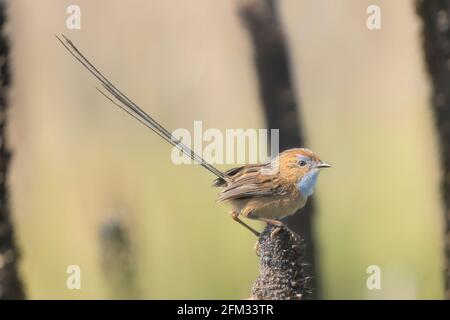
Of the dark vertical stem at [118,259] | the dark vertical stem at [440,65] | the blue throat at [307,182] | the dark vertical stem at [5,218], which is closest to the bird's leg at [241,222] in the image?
the blue throat at [307,182]

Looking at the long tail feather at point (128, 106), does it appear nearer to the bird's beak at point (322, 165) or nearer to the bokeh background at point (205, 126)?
the bokeh background at point (205, 126)

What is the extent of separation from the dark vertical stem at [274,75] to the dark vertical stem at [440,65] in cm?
52

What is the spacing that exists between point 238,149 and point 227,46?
39 centimetres

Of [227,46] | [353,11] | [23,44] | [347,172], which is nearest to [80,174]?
[23,44]

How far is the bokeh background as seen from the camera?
274cm

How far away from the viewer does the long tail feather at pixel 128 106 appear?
274 centimetres

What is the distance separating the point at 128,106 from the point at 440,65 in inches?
46.1

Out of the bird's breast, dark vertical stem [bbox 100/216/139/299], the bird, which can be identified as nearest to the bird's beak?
the bird

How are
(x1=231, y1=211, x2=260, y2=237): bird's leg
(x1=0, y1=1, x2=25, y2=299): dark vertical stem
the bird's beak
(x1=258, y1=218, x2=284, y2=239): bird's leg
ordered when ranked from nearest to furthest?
(x1=258, y1=218, x2=284, y2=239): bird's leg
the bird's beak
(x1=231, y1=211, x2=260, y2=237): bird's leg
(x1=0, y1=1, x2=25, y2=299): dark vertical stem

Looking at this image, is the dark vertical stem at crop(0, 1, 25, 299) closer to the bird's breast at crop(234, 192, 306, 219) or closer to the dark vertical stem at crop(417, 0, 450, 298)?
the bird's breast at crop(234, 192, 306, 219)

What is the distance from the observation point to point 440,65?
275 centimetres

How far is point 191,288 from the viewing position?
2854 millimetres

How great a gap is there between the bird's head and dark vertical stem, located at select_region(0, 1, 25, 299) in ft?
3.51

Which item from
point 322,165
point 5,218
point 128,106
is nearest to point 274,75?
point 322,165
